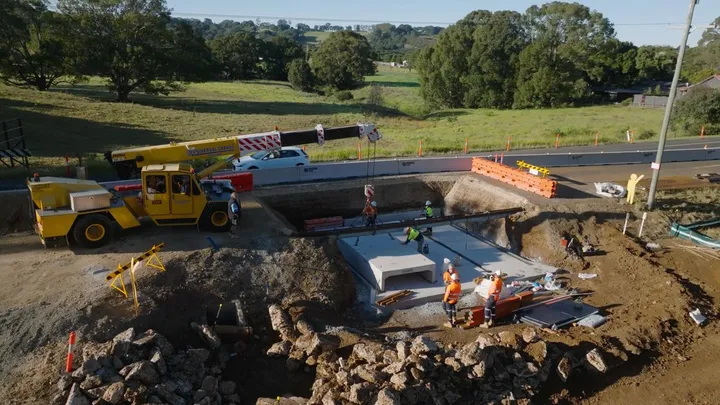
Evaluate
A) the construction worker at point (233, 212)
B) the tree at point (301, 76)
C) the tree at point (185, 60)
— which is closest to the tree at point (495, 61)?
the tree at point (301, 76)

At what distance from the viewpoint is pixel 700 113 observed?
135ft

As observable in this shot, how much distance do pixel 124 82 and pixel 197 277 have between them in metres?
42.1

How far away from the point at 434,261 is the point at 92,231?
11311 mm

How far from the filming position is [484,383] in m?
11.6


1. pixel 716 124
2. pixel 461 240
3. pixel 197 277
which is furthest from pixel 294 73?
pixel 197 277

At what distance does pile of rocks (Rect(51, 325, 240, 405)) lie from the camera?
9.93m

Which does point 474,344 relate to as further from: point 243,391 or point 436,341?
point 243,391

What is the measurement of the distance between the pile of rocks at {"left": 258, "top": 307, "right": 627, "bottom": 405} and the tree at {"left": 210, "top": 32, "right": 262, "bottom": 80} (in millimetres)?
89194

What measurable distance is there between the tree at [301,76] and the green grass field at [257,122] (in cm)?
1262

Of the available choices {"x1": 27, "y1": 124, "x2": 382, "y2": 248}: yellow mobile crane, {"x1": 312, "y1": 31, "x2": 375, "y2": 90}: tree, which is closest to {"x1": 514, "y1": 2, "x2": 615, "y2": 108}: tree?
{"x1": 312, "y1": 31, "x2": 375, "y2": 90}: tree

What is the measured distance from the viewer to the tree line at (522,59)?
62.9 m

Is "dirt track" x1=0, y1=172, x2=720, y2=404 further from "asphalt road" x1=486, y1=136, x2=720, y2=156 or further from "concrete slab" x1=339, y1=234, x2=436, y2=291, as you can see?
"asphalt road" x1=486, y1=136, x2=720, y2=156

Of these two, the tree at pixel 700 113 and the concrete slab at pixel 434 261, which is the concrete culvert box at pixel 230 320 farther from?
the tree at pixel 700 113

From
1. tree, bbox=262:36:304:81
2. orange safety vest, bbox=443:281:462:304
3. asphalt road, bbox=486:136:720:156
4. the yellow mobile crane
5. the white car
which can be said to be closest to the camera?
orange safety vest, bbox=443:281:462:304
